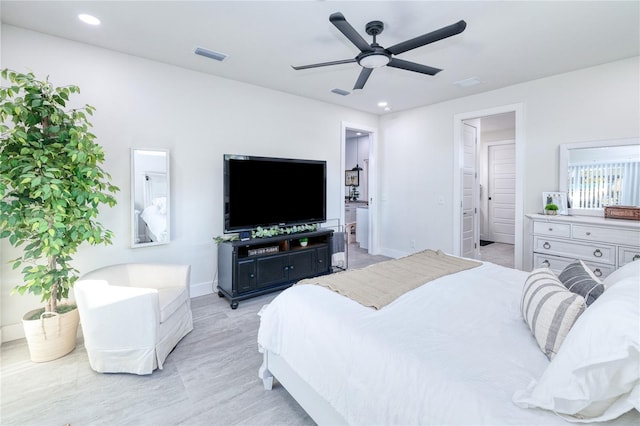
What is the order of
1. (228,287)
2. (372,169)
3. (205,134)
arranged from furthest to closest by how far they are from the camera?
(372,169) < (205,134) < (228,287)

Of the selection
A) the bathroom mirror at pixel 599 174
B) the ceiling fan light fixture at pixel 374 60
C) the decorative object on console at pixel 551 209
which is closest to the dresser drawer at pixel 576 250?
the decorative object on console at pixel 551 209

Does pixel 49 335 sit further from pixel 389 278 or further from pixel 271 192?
pixel 389 278

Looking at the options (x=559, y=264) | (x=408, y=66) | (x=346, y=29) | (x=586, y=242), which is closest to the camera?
(x=346, y=29)

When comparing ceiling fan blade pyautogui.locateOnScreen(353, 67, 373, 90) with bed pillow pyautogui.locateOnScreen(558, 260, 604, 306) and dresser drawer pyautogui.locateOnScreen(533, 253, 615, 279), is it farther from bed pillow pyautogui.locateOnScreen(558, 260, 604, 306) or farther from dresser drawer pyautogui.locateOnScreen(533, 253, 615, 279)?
dresser drawer pyautogui.locateOnScreen(533, 253, 615, 279)

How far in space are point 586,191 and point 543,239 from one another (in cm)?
79

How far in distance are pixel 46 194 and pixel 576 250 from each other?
476 cm

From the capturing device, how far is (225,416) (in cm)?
177

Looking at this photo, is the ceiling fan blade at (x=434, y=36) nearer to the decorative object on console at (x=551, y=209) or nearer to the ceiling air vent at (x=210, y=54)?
the ceiling air vent at (x=210, y=54)

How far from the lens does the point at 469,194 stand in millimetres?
4992

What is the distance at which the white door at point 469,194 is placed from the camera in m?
4.84

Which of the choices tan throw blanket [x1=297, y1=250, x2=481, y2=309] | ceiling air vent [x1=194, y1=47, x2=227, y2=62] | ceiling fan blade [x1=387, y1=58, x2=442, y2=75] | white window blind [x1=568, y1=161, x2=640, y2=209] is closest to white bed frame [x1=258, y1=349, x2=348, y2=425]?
tan throw blanket [x1=297, y1=250, x2=481, y2=309]

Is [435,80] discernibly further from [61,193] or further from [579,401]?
[61,193]

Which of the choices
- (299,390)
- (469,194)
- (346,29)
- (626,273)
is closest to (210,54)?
(346,29)

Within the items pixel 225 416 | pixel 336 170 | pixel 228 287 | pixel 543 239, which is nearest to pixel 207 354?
pixel 225 416
